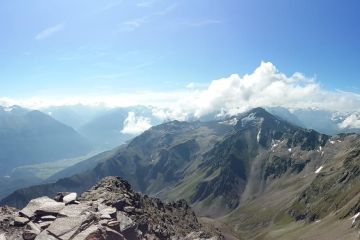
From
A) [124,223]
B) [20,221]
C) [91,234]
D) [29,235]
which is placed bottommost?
[29,235]

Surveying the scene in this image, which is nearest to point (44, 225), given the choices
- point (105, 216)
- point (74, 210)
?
point (74, 210)

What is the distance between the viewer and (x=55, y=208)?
6769cm

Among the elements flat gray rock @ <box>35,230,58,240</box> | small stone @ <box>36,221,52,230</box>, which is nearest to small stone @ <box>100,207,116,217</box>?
small stone @ <box>36,221,52,230</box>

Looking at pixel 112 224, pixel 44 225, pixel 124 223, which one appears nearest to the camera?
pixel 44 225

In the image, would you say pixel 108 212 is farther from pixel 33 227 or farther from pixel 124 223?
pixel 33 227

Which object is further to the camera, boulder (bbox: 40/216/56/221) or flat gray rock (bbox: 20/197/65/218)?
flat gray rock (bbox: 20/197/65/218)

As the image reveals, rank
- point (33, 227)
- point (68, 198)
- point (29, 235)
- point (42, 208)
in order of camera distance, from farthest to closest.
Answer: point (68, 198) → point (42, 208) → point (33, 227) → point (29, 235)

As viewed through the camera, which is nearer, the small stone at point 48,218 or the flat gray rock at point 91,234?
the flat gray rock at point 91,234

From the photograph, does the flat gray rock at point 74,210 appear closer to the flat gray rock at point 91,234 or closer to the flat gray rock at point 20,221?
the flat gray rock at point 20,221

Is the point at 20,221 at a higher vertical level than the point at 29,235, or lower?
higher

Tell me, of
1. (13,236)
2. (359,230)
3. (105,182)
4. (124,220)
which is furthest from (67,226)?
(359,230)

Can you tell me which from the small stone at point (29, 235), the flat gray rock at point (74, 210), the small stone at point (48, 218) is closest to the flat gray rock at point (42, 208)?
the small stone at point (48, 218)

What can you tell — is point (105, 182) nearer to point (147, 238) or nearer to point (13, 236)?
point (147, 238)

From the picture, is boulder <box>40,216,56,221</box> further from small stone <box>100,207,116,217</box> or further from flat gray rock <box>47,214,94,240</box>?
small stone <box>100,207,116,217</box>
